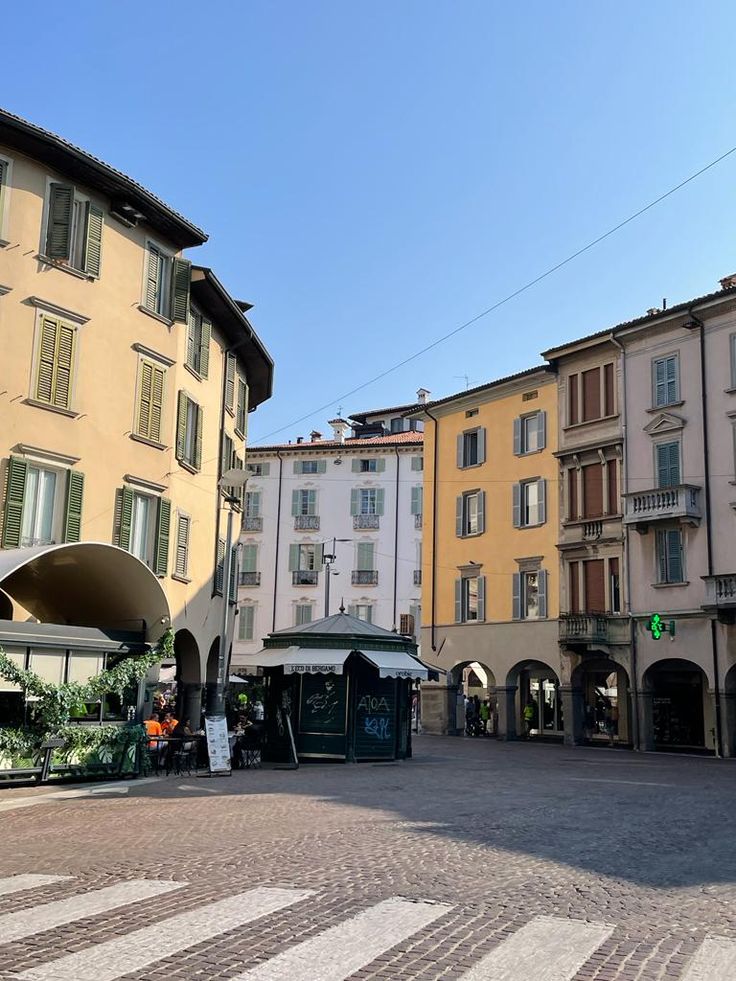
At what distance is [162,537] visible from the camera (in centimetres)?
2469

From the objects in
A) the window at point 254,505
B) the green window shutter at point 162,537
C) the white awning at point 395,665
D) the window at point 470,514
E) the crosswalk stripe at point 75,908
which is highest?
the window at point 254,505

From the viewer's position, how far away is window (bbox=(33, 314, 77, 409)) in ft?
→ 71.2

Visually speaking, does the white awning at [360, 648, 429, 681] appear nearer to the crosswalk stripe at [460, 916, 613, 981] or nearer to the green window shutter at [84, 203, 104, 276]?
the green window shutter at [84, 203, 104, 276]

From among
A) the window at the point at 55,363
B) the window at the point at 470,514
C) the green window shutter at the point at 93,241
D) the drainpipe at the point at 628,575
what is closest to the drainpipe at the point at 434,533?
the window at the point at 470,514

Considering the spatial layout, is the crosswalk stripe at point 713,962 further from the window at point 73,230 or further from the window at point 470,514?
the window at point 470,514

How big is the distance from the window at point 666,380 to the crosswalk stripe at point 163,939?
29485 mm

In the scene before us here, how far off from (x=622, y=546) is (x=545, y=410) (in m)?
6.77

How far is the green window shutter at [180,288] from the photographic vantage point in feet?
83.3

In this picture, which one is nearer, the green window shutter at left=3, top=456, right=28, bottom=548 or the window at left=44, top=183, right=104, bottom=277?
the green window shutter at left=3, top=456, right=28, bottom=548

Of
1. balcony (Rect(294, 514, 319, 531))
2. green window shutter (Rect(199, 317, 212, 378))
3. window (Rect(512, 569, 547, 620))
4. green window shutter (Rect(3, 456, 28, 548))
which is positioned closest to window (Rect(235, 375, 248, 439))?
green window shutter (Rect(199, 317, 212, 378))

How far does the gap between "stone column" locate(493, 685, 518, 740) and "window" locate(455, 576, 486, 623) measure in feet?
9.93

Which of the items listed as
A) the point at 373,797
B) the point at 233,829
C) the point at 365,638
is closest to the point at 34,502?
the point at 365,638

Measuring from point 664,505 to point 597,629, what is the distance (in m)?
5.06

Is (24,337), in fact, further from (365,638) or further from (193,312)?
(365,638)
